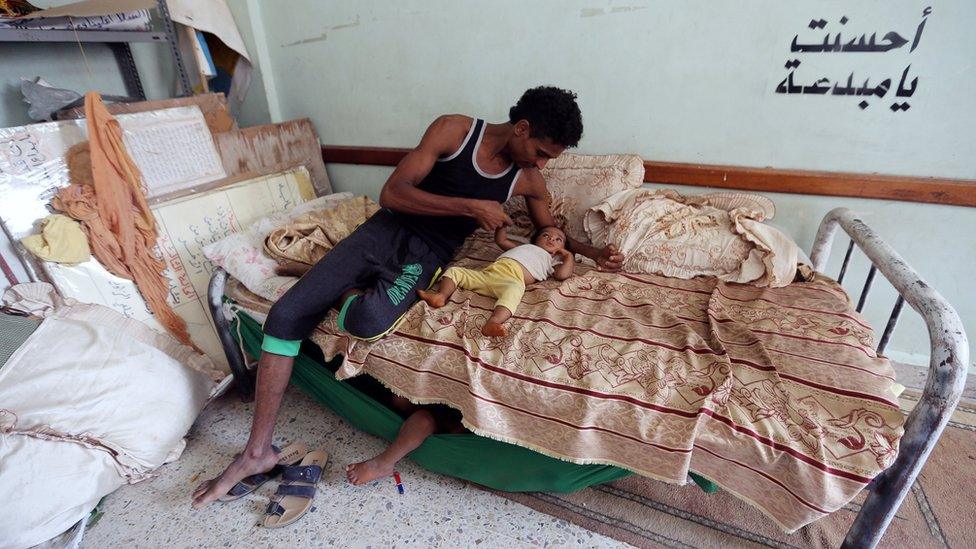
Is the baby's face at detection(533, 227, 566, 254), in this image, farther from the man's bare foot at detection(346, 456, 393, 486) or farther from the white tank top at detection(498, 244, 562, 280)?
the man's bare foot at detection(346, 456, 393, 486)

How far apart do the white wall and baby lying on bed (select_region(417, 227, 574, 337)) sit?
1.83ft

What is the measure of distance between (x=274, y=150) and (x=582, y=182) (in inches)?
64.0

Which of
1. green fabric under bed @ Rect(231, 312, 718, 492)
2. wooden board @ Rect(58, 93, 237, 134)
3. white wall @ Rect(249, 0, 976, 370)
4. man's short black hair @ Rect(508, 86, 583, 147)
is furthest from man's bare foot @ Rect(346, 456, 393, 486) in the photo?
wooden board @ Rect(58, 93, 237, 134)

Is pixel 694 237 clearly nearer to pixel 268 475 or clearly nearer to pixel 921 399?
pixel 921 399

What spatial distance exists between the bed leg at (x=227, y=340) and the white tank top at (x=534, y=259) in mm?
1088

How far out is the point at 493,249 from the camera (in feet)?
6.22

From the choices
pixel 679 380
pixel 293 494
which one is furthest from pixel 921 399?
pixel 293 494

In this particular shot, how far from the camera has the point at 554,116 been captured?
1.42m

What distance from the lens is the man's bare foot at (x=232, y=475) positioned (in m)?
1.38

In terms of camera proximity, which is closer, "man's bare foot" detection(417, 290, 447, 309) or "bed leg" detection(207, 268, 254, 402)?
"man's bare foot" detection(417, 290, 447, 309)

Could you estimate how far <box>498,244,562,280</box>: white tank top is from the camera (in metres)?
1.56

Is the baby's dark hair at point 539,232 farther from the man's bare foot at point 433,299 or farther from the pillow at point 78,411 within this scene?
Result: the pillow at point 78,411

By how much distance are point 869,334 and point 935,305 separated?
0.81 feet

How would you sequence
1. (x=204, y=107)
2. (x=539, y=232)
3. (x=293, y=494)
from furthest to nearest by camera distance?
1. (x=204, y=107)
2. (x=539, y=232)
3. (x=293, y=494)
